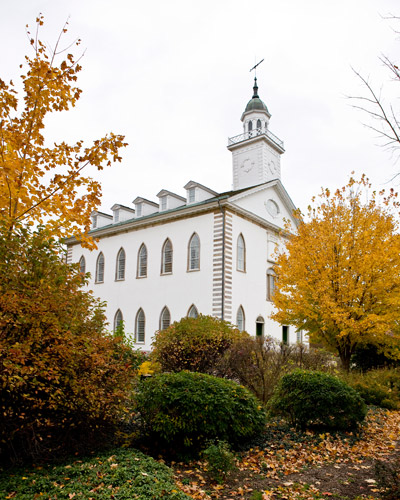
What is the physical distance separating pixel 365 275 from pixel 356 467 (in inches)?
325

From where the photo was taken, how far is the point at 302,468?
18.9 ft

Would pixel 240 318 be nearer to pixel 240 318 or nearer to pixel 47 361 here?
pixel 240 318

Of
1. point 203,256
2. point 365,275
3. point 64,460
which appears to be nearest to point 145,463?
point 64,460

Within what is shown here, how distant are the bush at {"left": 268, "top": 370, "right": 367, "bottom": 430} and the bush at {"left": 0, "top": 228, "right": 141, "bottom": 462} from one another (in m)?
3.61

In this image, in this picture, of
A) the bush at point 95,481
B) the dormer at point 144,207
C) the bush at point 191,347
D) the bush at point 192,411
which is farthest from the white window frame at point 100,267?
the bush at point 95,481

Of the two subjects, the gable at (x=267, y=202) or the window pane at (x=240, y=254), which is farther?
the gable at (x=267, y=202)

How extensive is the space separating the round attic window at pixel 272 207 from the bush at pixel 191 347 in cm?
1572

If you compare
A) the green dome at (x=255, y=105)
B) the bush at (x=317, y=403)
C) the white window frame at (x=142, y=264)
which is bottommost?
the bush at (x=317, y=403)

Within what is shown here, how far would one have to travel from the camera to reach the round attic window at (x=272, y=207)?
84.6 feet

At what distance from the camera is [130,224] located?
26344 millimetres

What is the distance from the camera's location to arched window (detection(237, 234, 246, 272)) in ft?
75.1

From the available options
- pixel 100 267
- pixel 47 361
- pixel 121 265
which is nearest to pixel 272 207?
pixel 121 265

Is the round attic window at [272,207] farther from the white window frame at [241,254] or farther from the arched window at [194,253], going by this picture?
the arched window at [194,253]

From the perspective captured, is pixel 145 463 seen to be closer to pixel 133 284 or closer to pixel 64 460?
pixel 64 460
